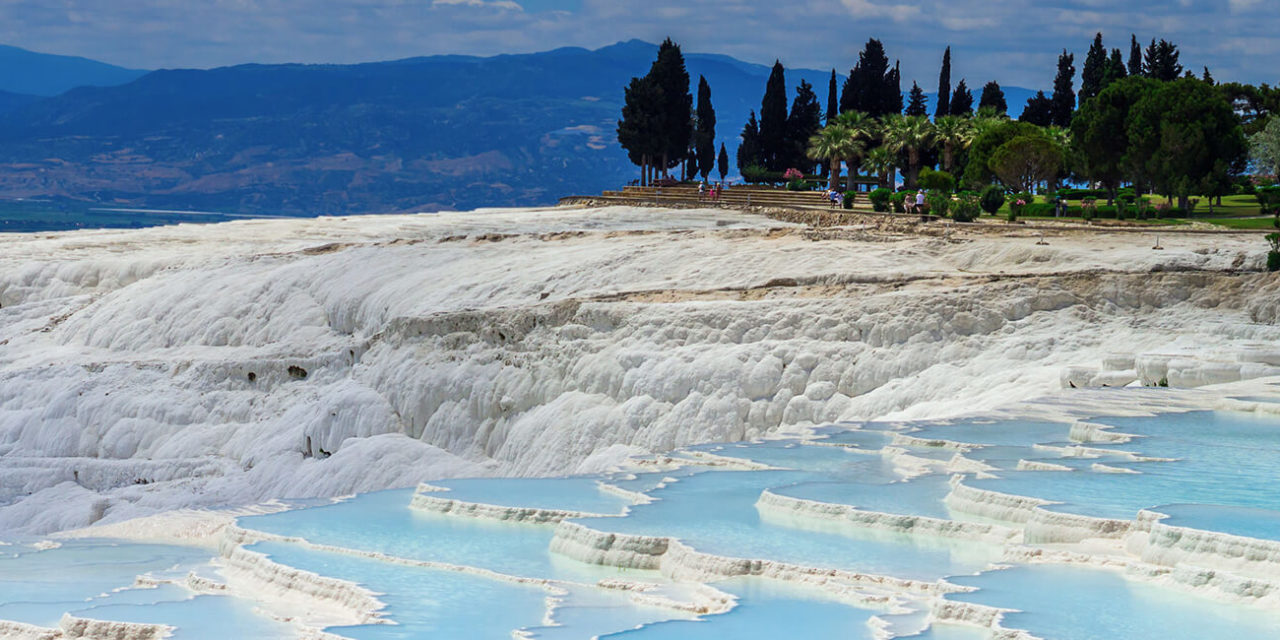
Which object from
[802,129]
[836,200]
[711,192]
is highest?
[802,129]

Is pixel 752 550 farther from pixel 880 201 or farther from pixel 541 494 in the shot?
pixel 880 201

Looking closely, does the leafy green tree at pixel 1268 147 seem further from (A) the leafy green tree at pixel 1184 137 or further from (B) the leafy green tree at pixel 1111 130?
(B) the leafy green tree at pixel 1111 130

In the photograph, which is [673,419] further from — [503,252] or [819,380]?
[503,252]

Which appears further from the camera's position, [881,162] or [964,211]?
[881,162]

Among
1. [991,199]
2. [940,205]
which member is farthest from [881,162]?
[940,205]

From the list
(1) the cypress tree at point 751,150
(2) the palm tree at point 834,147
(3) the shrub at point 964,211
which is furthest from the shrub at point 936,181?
(1) the cypress tree at point 751,150

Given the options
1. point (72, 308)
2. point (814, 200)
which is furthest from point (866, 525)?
point (814, 200)

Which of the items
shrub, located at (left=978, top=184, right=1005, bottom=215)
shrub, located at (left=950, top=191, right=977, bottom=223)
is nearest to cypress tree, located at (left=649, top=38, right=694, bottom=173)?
shrub, located at (left=978, top=184, right=1005, bottom=215)
